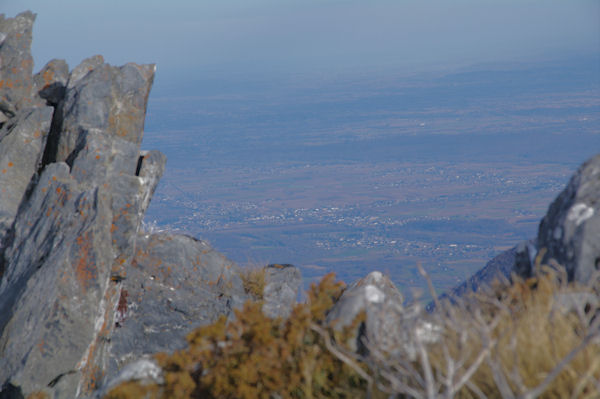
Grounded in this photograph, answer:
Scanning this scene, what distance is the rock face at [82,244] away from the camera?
9.67 meters

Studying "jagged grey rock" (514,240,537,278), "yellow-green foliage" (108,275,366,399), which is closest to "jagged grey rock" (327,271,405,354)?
"yellow-green foliage" (108,275,366,399)

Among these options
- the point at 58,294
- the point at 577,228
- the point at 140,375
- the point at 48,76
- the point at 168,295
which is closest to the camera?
the point at 140,375

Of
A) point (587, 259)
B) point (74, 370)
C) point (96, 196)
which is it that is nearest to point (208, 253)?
point (96, 196)

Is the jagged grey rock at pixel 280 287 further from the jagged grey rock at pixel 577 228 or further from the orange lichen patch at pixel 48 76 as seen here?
the jagged grey rock at pixel 577 228

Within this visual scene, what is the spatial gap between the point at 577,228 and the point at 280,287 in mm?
11655

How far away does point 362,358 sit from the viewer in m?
5.70

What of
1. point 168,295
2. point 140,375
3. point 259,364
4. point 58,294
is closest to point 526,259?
point 259,364

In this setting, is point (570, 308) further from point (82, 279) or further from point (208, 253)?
point (208, 253)

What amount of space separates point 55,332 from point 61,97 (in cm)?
988

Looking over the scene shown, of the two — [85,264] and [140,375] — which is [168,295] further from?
[140,375]

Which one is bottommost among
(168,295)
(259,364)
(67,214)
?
(168,295)

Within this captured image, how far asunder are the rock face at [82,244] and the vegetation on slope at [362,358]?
3778mm

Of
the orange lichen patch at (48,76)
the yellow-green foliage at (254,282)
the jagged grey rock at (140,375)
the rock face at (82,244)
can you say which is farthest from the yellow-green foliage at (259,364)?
the orange lichen patch at (48,76)

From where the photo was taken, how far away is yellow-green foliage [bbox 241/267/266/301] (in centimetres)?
1748
